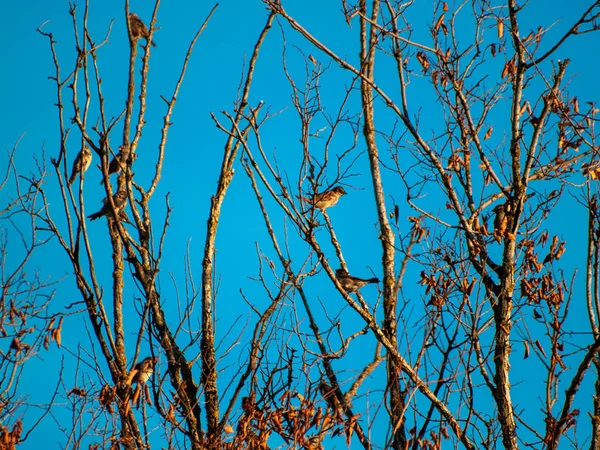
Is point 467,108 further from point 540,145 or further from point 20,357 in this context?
point 20,357

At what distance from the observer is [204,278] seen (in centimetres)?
723

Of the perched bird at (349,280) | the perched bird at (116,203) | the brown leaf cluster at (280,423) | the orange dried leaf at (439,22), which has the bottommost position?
the brown leaf cluster at (280,423)

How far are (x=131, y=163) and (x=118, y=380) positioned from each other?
2262mm

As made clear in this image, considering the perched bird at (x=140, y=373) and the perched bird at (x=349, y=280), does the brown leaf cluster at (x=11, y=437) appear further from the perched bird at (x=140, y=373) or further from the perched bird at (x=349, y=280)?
the perched bird at (x=349, y=280)

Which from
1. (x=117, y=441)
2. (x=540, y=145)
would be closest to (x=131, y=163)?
(x=117, y=441)

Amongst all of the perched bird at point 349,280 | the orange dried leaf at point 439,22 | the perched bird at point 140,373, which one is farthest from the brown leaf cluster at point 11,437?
the orange dried leaf at point 439,22

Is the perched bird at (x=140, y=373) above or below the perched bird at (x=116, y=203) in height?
below

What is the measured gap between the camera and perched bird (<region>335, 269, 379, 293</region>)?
8.72 meters

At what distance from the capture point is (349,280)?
928cm

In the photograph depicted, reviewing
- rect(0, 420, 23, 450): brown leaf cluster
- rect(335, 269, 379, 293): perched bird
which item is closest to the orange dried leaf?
rect(335, 269, 379, 293): perched bird

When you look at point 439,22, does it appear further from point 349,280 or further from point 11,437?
point 11,437

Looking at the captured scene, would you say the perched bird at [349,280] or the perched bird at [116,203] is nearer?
the perched bird at [349,280]

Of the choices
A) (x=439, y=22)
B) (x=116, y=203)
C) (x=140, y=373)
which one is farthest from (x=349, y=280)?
(x=140, y=373)

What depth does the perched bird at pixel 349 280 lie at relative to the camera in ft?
28.6
